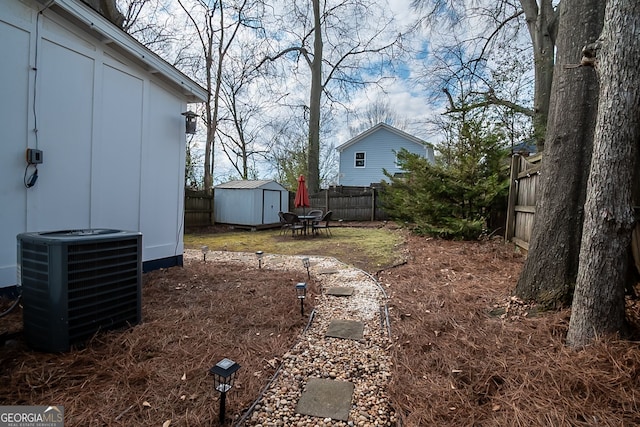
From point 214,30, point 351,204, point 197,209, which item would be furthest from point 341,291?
point 214,30

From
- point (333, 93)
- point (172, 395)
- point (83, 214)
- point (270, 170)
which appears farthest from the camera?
point (270, 170)

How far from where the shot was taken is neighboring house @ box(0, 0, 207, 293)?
300cm

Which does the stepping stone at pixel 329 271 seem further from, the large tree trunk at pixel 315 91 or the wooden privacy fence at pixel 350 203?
the large tree trunk at pixel 315 91

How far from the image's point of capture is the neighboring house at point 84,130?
3.00 m

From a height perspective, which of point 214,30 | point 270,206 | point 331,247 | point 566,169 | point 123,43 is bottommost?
point 331,247

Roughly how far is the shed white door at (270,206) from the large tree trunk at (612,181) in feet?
35.1

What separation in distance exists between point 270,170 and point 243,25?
32.1 feet

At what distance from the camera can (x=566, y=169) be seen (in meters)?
2.59

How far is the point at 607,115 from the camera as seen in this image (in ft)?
6.24

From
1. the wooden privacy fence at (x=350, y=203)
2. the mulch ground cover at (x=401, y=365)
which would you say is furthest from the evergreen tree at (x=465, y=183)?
the wooden privacy fence at (x=350, y=203)

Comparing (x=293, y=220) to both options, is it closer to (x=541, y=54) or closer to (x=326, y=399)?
(x=326, y=399)

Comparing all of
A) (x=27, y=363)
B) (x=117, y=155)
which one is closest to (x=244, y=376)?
(x=27, y=363)

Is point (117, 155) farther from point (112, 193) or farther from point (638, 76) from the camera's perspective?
point (638, 76)

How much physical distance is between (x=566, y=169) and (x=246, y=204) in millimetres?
10251
